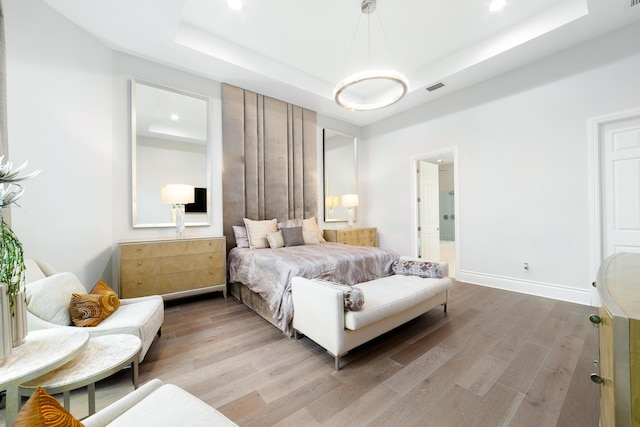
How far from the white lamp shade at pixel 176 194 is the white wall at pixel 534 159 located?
4.05 m

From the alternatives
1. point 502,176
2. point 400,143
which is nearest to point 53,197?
point 400,143

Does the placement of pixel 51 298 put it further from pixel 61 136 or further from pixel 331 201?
pixel 331 201

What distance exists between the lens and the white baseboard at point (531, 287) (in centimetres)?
300

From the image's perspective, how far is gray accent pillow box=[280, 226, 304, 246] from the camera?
3.77m

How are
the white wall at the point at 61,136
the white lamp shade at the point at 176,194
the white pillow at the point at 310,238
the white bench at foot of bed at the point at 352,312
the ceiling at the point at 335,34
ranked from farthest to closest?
1. the white pillow at the point at 310,238
2. the white lamp shade at the point at 176,194
3. the ceiling at the point at 335,34
4. the white wall at the point at 61,136
5. the white bench at foot of bed at the point at 352,312

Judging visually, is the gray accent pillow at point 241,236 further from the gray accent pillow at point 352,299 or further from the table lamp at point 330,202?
Result: the gray accent pillow at point 352,299

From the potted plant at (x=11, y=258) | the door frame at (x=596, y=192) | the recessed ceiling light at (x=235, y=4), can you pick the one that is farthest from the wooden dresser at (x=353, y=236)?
the potted plant at (x=11, y=258)

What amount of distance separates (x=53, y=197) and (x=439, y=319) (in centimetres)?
411

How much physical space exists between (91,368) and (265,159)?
351 cm

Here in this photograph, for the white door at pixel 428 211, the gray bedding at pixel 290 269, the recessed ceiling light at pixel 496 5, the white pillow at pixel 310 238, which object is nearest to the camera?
the gray bedding at pixel 290 269

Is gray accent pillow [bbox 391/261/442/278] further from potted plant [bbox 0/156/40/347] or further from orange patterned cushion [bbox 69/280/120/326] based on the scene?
potted plant [bbox 0/156/40/347]

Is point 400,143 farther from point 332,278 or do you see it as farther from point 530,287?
point 332,278

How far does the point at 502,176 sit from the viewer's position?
12.0ft

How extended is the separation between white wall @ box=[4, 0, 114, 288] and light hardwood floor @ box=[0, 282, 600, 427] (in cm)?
133
